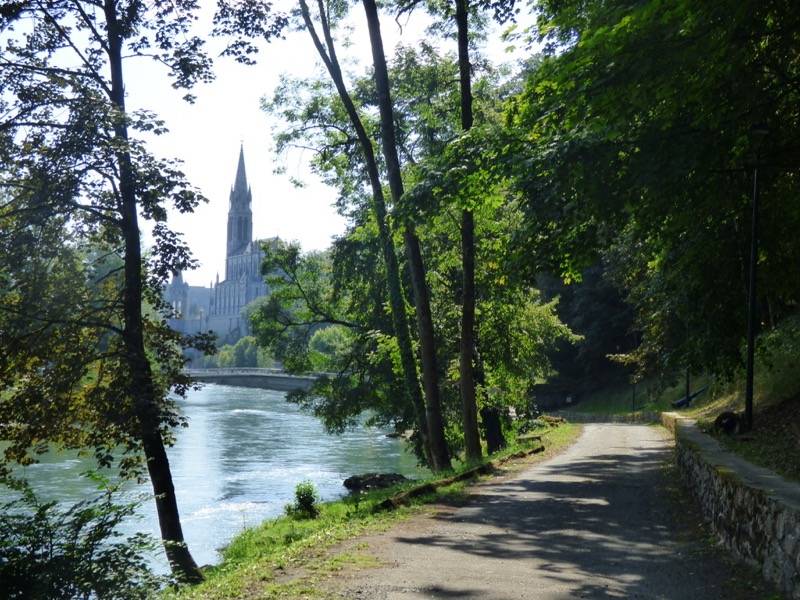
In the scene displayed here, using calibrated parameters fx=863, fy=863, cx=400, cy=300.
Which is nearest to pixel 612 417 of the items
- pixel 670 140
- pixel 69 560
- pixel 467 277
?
pixel 467 277

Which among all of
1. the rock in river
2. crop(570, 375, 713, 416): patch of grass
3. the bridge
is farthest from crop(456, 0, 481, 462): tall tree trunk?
the bridge

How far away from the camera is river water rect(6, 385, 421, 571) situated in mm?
21719

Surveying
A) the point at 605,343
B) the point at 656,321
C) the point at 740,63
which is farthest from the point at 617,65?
the point at 605,343

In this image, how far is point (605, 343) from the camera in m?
55.6

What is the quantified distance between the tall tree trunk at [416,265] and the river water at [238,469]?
405 centimetres

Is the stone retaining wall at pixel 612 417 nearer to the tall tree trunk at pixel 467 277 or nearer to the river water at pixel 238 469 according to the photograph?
the river water at pixel 238 469

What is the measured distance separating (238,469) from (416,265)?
17.2 metres

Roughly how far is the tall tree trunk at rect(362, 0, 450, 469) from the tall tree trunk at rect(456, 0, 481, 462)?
989mm

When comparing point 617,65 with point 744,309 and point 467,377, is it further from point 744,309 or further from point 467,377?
point 467,377

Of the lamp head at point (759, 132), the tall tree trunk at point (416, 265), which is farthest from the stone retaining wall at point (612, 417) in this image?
the lamp head at point (759, 132)

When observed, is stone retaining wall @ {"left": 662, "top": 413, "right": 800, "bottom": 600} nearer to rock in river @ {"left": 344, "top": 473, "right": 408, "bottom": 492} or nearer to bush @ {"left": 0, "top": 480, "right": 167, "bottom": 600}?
bush @ {"left": 0, "top": 480, "right": 167, "bottom": 600}

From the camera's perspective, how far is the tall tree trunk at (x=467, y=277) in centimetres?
1642

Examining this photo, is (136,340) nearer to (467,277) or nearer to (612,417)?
(467,277)

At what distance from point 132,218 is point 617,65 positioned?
781cm
